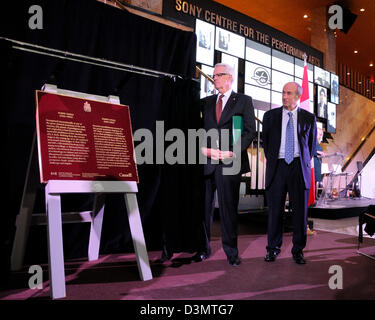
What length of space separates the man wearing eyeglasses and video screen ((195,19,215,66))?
4.02 metres

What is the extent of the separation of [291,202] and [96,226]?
→ 74.7 inches

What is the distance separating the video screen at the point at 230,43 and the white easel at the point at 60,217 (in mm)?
5329

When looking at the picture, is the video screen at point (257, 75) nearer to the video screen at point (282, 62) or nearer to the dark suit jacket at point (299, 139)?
the video screen at point (282, 62)

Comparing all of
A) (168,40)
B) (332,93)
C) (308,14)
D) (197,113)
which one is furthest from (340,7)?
(197,113)

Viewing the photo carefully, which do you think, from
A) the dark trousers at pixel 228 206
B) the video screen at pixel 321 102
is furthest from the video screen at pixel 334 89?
the dark trousers at pixel 228 206

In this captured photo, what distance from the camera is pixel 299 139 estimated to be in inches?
123

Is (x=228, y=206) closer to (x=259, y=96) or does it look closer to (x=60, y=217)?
(x=60, y=217)

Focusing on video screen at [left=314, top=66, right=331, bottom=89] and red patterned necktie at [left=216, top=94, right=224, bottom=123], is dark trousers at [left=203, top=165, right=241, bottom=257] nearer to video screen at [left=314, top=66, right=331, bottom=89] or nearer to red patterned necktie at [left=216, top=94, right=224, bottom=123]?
red patterned necktie at [left=216, top=94, right=224, bottom=123]

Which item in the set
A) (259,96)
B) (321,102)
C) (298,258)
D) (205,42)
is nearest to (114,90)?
(298,258)

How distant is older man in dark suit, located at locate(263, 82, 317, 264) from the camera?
310 cm

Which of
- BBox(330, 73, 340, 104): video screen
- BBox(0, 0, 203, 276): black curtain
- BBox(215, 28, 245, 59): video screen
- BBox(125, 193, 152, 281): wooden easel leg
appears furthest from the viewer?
BBox(330, 73, 340, 104): video screen

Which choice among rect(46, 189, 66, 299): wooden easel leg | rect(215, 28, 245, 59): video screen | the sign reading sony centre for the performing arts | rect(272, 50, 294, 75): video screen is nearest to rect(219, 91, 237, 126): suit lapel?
rect(46, 189, 66, 299): wooden easel leg

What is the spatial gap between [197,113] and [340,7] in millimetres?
9743
